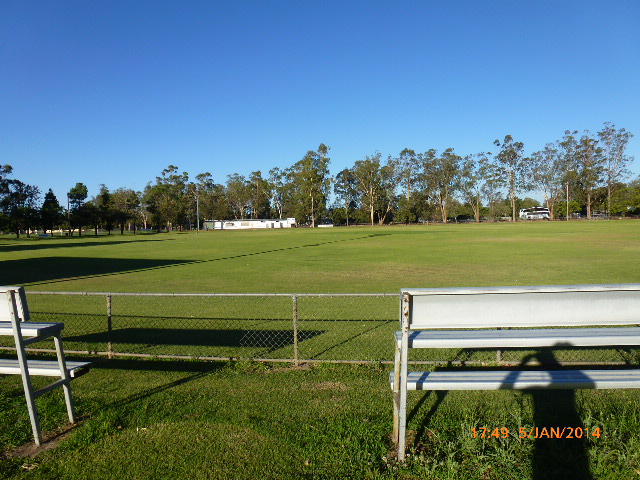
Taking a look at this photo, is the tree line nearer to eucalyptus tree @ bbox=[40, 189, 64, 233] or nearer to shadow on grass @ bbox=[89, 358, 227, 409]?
eucalyptus tree @ bbox=[40, 189, 64, 233]

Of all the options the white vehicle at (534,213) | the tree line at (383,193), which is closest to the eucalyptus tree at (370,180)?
the tree line at (383,193)

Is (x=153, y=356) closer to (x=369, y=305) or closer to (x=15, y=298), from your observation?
(x=15, y=298)

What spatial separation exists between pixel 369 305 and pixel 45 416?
24.7 feet

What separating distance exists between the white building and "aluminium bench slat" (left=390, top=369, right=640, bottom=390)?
109815 mm

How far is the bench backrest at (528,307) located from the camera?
262 centimetres

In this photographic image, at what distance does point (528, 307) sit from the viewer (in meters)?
2.65

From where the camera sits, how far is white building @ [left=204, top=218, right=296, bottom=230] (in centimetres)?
11194

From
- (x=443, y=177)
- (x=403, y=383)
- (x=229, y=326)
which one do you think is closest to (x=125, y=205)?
(x=443, y=177)

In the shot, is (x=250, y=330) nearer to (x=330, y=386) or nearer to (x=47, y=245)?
(x=330, y=386)

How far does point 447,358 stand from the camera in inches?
221

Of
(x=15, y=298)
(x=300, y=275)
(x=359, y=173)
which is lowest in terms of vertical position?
(x=300, y=275)

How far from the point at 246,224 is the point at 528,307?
112m

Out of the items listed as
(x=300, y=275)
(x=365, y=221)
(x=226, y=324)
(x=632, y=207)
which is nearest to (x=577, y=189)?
(x=632, y=207)

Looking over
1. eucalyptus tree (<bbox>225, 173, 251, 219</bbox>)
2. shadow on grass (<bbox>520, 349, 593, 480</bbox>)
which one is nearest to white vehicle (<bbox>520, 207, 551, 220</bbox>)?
eucalyptus tree (<bbox>225, 173, 251, 219</bbox>)
